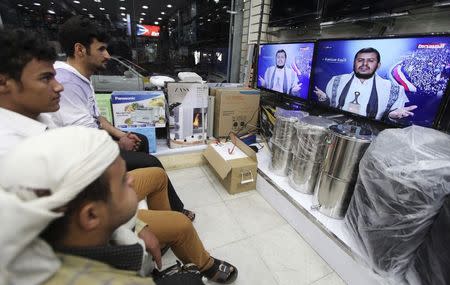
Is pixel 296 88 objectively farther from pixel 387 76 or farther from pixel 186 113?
pixel 186 113

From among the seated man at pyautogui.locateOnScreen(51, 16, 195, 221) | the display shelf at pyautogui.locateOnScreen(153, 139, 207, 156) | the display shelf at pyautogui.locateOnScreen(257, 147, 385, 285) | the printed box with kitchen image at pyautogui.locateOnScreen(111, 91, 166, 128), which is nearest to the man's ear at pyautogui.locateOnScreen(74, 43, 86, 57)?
the seated man at pyautogui.locateOnScreen(51, 16, 195, 221)

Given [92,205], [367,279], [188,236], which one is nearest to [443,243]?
[367,279]

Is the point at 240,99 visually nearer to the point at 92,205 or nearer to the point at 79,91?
the point at 79,91

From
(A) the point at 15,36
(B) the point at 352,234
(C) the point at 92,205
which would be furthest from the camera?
Result: (B) the point at 352,234

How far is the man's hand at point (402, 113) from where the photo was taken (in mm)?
1418

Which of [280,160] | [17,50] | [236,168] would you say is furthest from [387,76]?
[17,50]

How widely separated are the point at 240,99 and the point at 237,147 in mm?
588

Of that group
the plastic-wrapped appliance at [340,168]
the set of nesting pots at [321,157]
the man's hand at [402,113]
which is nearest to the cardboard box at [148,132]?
the set of nesting pots at [321,157]

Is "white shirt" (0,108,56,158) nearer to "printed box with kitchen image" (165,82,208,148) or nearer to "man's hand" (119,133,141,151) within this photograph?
"man's hand" (119,133,141,151)

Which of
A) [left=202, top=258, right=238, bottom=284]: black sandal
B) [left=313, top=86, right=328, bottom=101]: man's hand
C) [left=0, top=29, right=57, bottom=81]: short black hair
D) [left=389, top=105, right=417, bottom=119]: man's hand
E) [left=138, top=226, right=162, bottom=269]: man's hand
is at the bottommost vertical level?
[left=202, top=258, right=238, bottom=284]: black sandal

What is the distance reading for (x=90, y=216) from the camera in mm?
502

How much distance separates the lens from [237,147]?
2.38 meters

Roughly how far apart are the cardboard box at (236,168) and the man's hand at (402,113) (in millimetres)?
1066

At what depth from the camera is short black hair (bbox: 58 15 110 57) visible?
141cm
